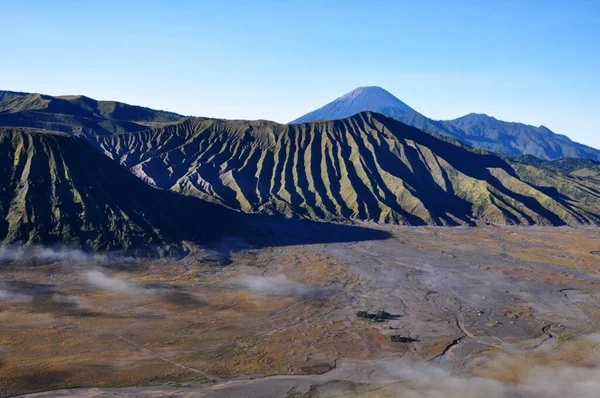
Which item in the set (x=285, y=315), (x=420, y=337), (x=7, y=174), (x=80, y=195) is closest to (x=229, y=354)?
(x=285, y=315)

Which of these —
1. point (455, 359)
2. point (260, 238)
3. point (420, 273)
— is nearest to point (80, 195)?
point (260, 238)

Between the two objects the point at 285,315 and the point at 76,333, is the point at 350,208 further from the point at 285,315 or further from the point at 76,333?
the point at 76,333

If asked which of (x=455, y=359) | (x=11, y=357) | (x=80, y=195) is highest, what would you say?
(x=80, y=195)

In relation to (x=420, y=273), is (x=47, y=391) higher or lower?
lower

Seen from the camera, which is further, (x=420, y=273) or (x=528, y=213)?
(x=528, y=213)

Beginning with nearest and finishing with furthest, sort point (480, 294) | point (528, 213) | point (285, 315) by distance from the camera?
1. point (285, 315)
2. point (480, 294)
3. point (528, 213)

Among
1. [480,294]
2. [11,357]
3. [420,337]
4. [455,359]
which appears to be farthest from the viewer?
[480,294]
